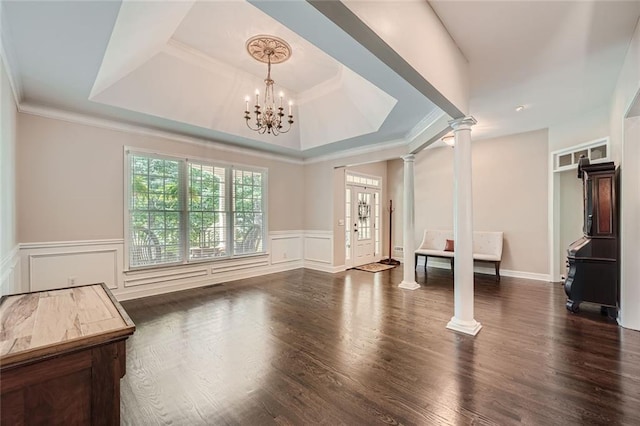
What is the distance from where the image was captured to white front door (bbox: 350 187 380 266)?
6930mm

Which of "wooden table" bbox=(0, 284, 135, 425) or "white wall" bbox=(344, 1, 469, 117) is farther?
"white wall" bbox=(344, 1, 469, 117)

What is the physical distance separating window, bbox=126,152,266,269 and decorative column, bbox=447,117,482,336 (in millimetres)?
4045

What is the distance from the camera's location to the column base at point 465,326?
300cm

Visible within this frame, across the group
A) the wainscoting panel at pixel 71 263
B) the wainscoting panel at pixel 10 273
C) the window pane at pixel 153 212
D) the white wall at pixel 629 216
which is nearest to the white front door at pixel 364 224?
the window pane at pixel 153 212

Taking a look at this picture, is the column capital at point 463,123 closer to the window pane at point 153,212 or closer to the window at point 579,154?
the window at point 579,154

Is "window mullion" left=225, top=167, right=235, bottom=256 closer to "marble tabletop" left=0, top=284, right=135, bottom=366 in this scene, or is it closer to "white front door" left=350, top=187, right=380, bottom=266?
"white front door" left=350, top=187, right=380, bottom=266

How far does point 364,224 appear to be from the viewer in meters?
7.27

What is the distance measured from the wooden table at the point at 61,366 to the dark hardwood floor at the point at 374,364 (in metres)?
0.96

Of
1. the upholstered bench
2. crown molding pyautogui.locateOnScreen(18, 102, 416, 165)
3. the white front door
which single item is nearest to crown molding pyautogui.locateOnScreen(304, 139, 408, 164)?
crown molding pyautogui.locateOnScreen(18, 102, 416, 165)

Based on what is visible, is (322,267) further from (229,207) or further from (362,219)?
(229,207)

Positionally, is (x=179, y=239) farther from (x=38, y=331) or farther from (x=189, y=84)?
(x=38, y=331)

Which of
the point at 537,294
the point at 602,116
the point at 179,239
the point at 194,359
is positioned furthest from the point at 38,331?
the point at 602,116

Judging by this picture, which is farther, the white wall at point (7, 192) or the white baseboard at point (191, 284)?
the white baseboard at point (191, 284)

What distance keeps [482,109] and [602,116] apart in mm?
1823
